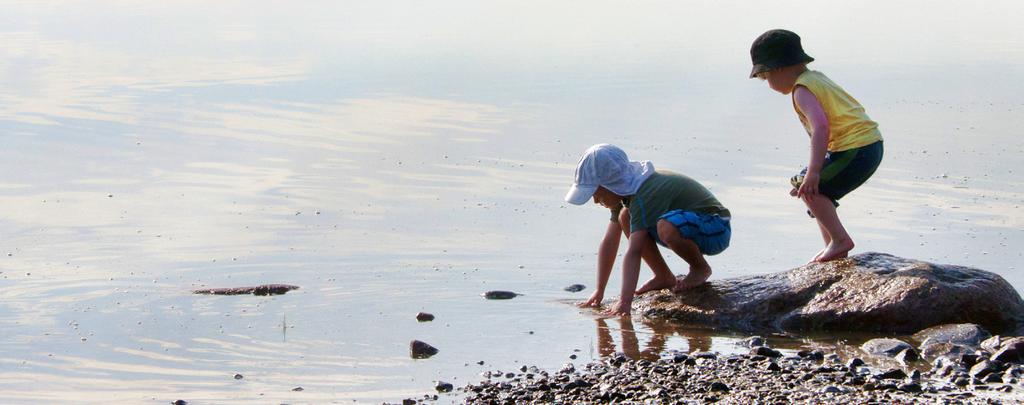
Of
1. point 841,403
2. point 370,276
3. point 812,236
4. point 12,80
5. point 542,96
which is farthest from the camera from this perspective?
point 12,80

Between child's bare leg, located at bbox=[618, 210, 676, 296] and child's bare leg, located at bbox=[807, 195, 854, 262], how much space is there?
1.04 meters

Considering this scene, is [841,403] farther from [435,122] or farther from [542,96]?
[542,96]

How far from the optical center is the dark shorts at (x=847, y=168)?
8.71 meters

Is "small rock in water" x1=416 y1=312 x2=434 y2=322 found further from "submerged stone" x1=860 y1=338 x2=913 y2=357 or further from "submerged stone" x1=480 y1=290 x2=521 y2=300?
"submerged stone" x1=860 y1=338 x2=913 y2=357

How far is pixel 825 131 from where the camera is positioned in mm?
8625

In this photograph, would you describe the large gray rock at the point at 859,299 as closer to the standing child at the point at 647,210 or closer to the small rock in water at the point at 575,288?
the standing child at the point at 647,210

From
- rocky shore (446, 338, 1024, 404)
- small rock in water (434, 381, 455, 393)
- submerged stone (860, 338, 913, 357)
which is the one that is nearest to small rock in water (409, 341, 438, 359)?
rocky shore (446, 338, 1024, 404)

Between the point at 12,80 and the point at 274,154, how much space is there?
349 inches

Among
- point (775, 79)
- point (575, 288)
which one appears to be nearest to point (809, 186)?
point (775, 79)

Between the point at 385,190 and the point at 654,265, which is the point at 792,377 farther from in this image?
the point at 385,190

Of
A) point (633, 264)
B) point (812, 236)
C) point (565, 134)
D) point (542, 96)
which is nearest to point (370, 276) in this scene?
point (633, 264)

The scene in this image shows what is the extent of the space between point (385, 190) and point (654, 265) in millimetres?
5305

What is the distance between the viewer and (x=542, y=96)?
808 inches

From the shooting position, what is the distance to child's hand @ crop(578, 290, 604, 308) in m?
9.01
